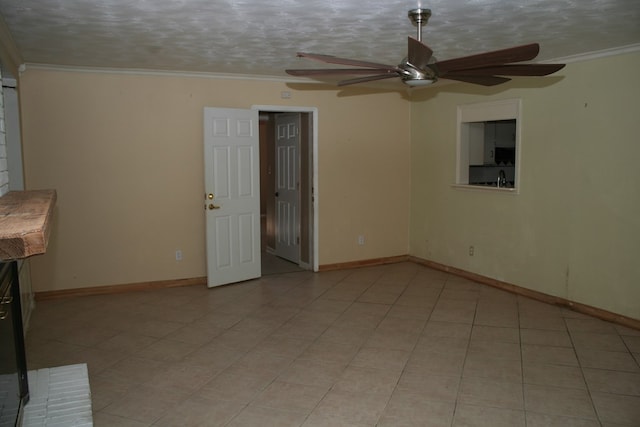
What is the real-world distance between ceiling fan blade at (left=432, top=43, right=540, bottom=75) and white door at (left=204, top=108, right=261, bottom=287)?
3104 mm

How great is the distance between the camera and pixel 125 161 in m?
5.34

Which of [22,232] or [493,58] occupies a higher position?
[493,58]

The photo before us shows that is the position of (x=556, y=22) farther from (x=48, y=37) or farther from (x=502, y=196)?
(x=48, y=37)

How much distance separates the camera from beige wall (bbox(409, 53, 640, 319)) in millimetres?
4273

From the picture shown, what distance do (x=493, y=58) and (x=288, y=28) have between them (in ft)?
5.20

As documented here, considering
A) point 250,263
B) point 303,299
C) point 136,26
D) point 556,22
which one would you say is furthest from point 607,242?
point 136,26

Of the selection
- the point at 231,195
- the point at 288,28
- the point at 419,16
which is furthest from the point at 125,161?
the point at 419,16

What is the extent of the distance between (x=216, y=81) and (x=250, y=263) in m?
2.12

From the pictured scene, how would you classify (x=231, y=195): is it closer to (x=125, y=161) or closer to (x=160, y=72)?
(x=125, y=161)

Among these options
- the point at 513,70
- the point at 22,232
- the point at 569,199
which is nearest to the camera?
the point at 22,232

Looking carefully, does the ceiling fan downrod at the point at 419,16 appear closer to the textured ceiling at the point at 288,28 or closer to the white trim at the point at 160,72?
the textured ceiling at the point at 288,28

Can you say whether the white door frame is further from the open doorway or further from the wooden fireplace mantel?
the wooden fireplace mantel

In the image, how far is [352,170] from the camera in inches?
256

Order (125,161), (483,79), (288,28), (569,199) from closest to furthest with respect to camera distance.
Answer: (483,79) → (288,28) → (569,199) → (125,161)
